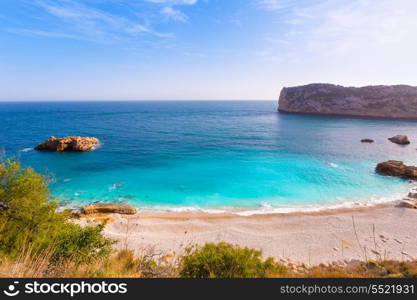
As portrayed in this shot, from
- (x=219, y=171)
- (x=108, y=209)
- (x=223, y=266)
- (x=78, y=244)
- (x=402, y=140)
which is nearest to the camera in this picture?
(x=223, y=266)

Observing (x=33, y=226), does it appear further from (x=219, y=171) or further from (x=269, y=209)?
(x=219, y=171)

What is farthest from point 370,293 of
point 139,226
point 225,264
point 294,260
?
point 139,226

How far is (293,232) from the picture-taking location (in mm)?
15281

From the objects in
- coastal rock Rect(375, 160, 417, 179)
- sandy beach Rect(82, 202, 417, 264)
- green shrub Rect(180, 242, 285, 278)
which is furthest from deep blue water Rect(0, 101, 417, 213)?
green shrub Rect(180, 242, 285, 278)

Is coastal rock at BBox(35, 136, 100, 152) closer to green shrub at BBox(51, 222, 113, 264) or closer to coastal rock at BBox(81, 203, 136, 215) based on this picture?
coastal rock at BBox(81, 203, 136, 215)

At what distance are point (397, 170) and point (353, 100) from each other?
94706mm

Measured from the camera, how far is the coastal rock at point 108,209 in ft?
58.6

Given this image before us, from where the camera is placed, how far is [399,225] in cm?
1583

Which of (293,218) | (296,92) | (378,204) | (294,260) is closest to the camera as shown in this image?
(294,260)

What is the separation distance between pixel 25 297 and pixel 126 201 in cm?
1804

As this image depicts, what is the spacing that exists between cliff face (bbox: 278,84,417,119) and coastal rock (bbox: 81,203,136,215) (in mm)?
117639

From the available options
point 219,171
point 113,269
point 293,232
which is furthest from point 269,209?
point 113,269

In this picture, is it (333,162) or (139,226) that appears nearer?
(139,226)

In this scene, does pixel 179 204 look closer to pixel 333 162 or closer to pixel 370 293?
pixel 370 293
